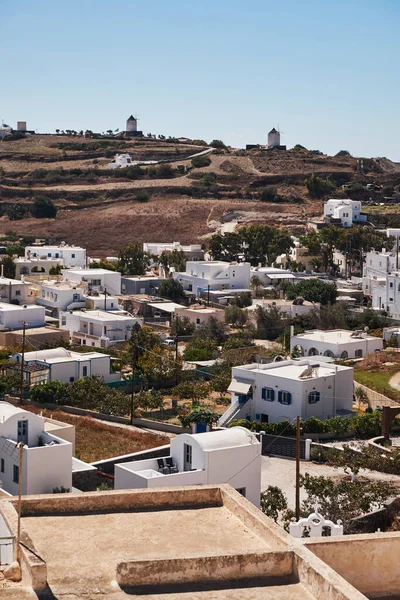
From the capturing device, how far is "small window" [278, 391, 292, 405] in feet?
100

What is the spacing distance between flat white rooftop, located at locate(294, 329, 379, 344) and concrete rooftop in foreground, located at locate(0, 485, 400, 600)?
31103mm

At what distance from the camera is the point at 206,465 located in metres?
20.0

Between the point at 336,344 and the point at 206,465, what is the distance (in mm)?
20317

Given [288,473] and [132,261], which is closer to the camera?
[288,473]

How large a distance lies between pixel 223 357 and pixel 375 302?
14.0m

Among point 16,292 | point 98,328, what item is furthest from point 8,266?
point 98,328

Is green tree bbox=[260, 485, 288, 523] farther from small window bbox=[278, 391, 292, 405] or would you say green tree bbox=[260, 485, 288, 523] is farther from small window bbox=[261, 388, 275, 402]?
small window bbox=[261, 388, 275, 402]

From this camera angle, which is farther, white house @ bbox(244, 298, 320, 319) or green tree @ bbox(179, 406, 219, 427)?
white house @ bbox(244, 298, 320, 319)

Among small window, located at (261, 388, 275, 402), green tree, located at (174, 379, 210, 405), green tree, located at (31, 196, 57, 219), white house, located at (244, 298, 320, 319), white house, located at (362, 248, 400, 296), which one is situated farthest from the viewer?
green tree, located at (31, 196, 57, 219)

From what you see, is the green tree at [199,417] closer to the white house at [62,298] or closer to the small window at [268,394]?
the small window at [268,394]

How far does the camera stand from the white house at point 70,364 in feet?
114

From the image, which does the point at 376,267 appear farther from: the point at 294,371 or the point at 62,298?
the point at 294,371

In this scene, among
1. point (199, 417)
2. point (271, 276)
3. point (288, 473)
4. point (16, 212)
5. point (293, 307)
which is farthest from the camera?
point (16, 212)

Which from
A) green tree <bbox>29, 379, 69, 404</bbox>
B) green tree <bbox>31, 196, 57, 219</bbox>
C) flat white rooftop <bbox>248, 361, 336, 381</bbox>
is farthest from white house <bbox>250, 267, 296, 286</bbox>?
green tree <bbox>31, 196, 57, 219</bbox>
